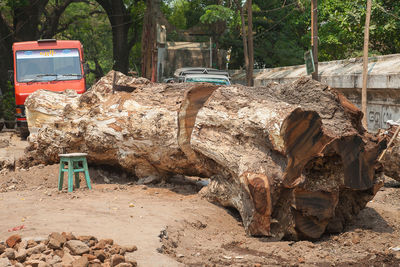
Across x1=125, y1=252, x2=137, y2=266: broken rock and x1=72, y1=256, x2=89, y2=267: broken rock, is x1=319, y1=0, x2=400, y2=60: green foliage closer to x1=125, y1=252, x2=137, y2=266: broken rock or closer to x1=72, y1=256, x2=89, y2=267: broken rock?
x1=125, y1=252, x2=137, y2=266: broken rock

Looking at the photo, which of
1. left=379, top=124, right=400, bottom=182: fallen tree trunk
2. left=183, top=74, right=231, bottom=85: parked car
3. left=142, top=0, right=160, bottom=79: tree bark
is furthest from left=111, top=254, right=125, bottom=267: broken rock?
left=142, top=0, right=160, bottom=79: tree bark

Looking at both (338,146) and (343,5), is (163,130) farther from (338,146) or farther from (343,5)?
(343,5)

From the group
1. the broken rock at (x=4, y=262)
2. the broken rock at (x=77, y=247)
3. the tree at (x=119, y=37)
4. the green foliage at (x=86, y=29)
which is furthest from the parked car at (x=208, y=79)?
the green foliage at (x=86, y=29)

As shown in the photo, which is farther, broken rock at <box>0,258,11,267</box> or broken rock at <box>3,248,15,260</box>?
broken rock at <box>3,248,15,260</box>

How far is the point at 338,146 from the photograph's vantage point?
4.91 metres

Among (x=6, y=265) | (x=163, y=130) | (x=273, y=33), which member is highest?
(x=273, y=33)

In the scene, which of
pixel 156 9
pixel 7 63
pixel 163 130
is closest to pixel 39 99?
pixel 163 130

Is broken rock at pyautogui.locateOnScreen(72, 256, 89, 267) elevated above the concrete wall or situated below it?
below

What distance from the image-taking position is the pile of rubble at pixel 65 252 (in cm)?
365

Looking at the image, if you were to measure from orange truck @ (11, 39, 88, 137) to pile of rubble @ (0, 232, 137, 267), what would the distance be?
9581mm

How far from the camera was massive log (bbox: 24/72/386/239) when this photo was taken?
486cm

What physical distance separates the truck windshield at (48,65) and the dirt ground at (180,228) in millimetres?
7104

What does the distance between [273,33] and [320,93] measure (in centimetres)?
1967

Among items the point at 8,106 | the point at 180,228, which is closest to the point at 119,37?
the point at 8,106
